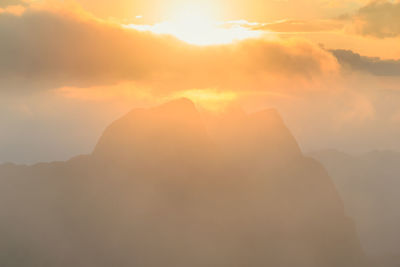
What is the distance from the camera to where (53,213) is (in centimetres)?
14338

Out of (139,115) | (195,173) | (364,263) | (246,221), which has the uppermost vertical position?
(139,115)

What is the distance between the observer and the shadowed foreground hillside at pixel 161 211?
13362cm

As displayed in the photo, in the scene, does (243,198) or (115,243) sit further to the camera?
(243,198)

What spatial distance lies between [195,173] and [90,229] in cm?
4974

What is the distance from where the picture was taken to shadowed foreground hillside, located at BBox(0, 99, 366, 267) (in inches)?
5261

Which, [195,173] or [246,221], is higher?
[195,173]

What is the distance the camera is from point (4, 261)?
119 meters

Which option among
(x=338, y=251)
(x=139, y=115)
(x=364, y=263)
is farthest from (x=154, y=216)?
(x=364, y=263)

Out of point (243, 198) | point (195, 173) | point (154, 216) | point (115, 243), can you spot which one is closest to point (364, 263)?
point (243, 198)

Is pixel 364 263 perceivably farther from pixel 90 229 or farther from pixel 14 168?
pixel 14 168

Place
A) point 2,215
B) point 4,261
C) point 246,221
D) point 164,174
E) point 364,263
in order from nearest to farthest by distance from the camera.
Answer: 1. point 4,261
2. point 2,215
3. point 246,221
4. point 164,174
5. point 364,263

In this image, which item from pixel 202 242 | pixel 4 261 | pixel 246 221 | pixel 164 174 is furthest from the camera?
pixel 164 174

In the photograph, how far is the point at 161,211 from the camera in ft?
508

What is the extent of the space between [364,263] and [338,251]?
61.2 feet
